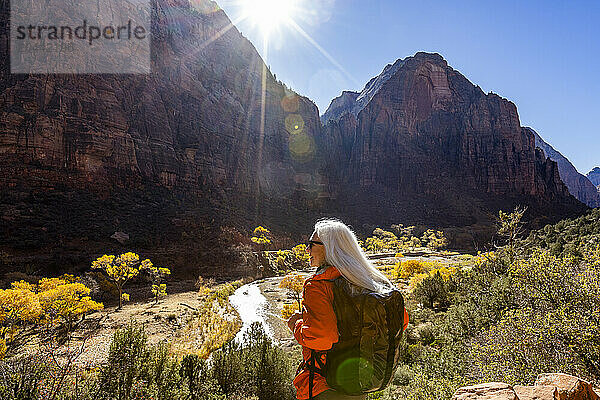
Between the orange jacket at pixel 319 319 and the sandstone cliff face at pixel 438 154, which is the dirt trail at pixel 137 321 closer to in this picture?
the orange jacket at pixel 319 319

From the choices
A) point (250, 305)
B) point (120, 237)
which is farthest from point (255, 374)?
point (120, 237)

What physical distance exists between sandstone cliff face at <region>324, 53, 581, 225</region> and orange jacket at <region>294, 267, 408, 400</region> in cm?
7308

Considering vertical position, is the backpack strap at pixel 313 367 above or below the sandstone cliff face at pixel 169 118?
below

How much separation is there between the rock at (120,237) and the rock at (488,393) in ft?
116

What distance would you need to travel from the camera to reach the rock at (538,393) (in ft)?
8.31

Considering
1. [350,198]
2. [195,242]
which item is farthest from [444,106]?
[195,242]

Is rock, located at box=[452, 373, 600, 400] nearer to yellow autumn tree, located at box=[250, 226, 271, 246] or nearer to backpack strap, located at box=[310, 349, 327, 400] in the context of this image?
backpack strap, located at box=[310, 349, 327, 400]

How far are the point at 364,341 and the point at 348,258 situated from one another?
1.65 feet

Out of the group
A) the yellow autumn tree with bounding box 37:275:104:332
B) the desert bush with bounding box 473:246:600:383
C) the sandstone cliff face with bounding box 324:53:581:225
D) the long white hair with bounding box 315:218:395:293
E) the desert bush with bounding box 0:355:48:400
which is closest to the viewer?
the long white hair with bounding box 315:218:395:293

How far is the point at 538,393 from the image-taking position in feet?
8.56

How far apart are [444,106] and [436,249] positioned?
65355 mm

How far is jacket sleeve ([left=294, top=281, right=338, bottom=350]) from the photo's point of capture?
1.69m

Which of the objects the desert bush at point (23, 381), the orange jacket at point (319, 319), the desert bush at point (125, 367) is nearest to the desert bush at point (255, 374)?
the desert bush at point (125, 367)

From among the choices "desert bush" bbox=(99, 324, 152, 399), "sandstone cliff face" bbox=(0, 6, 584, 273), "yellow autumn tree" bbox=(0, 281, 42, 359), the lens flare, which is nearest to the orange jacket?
"desert bush" bbox=(99, 324, 152, 399)
